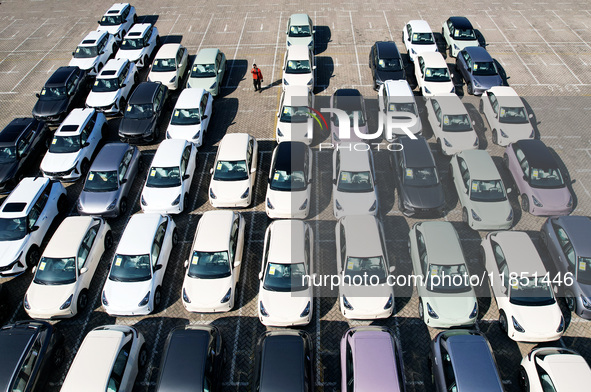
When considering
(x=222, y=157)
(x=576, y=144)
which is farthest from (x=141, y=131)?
(x=576, y=144)

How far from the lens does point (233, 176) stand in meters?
16.0

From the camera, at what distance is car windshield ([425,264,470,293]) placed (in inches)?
483

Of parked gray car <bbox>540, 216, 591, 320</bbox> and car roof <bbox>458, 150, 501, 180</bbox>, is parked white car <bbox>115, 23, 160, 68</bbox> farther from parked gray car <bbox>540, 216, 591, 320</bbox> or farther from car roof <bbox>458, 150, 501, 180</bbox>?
parked gray car <bbox>540, 216, 591, 320</bbox>

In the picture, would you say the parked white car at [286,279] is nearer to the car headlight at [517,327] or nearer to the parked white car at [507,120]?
the car headlight at [517,327]

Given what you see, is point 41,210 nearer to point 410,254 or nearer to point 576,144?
point 410,254

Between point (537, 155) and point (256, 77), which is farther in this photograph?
point (256, 77)

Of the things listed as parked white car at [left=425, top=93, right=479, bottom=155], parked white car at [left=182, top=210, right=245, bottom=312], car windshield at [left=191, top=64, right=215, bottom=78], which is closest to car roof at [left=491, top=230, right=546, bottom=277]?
parked white car at [left=425, top=93, right=479, bottom=155]

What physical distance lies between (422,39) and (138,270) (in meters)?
20.7

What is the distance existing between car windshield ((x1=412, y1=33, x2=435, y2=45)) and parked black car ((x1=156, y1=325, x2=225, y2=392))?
2084 cm

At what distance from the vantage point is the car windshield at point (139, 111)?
62.7ft

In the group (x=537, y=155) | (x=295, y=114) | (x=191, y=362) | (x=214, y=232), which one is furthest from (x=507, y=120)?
(x=191, y=362)

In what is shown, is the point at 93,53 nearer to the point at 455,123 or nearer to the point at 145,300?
the point at 145,300

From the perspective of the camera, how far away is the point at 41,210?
1509cm

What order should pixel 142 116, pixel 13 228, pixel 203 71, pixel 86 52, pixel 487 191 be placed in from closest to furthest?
pixel 13 228 < pixel 487 191 < pixel 142 116 < pixel 203 71 < pixel 86 52
